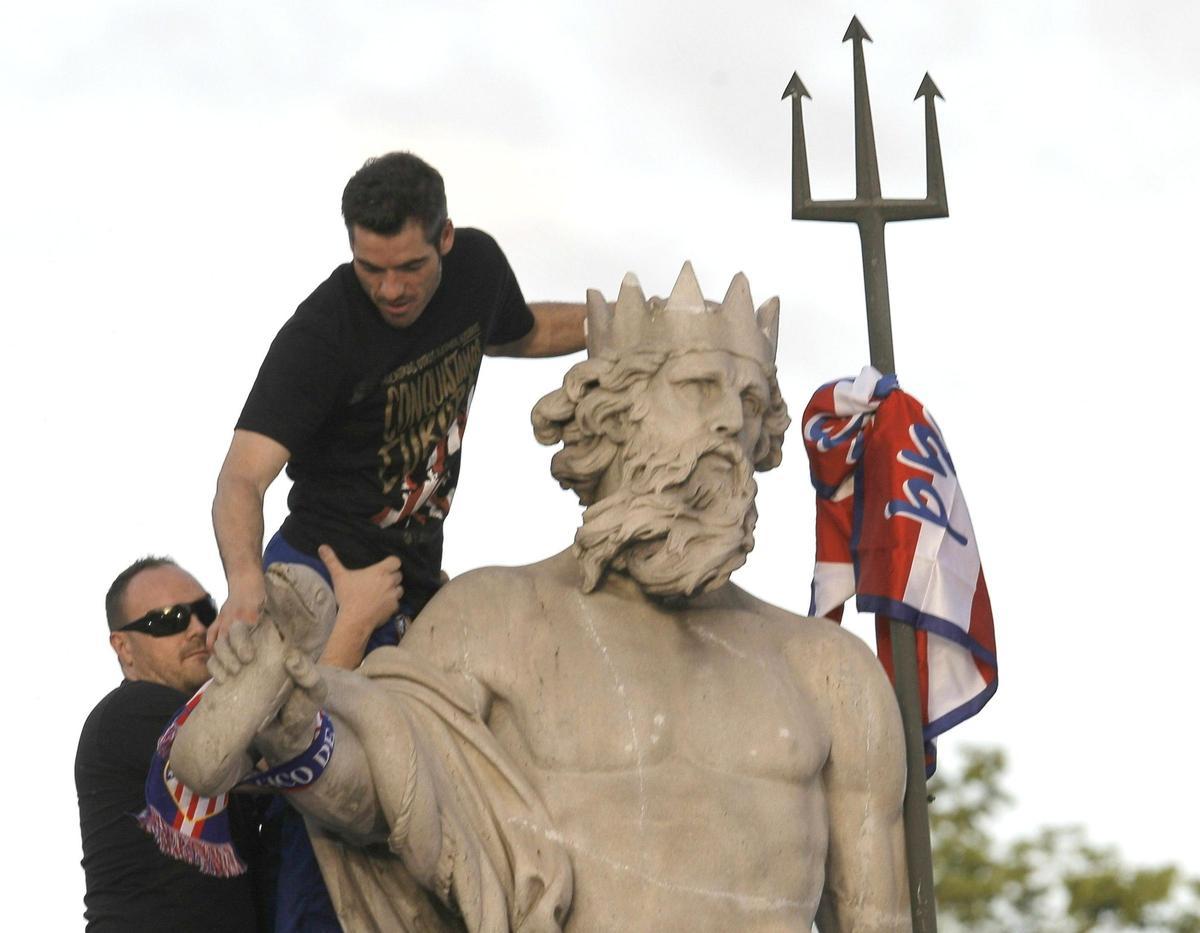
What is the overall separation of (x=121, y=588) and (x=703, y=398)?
2102 millimetres

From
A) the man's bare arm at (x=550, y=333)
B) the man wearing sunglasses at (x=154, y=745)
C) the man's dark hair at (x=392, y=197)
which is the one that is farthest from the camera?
the man's bare arm at (x=550, y=333)

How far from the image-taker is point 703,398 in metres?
8.51

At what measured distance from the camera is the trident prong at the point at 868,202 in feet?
32.3

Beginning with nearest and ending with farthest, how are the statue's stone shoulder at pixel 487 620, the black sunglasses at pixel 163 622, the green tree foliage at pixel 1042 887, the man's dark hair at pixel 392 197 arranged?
the statue's stone shoulder at pixel 487 620 < the man's dark hair at pixel 392 197 < the black sunglasses at pixel 163 622 < the green tree foliage at pixel 1042 887

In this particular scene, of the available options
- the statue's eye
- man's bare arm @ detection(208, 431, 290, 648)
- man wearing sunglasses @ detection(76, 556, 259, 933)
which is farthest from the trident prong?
man wearing sunglasses @ detection(76, 556, 259, 933)

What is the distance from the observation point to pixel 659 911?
8094 millimetres

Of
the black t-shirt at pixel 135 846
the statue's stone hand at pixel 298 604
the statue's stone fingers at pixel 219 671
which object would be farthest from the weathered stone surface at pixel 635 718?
the black t-shirt at pixel 135 846

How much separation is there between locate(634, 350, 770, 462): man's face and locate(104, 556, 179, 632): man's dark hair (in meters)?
1.90

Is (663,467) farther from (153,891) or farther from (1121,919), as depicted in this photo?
(1121,919)

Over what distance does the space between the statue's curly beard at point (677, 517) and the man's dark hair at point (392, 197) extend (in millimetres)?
941

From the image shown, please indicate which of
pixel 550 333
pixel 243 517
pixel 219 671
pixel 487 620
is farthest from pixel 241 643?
pixel 550 333

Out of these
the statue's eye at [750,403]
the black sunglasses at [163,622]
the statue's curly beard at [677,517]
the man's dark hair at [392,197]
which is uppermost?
the man's dark hair at [392,197]

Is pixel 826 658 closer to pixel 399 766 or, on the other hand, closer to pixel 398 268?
pixel 399 766

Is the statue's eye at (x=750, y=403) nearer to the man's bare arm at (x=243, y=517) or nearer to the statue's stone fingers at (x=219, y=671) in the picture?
the man's bare arm at (x=243, y=517)
